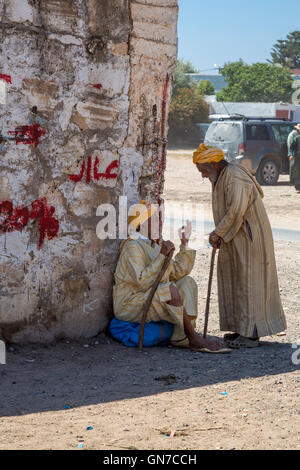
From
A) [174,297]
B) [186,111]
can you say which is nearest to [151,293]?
[174,297]

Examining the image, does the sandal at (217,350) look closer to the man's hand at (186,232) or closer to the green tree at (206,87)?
the man's hand at (186,232)

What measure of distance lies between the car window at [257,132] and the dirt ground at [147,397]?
13.4 metres

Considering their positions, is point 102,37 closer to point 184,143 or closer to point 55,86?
point 55,86

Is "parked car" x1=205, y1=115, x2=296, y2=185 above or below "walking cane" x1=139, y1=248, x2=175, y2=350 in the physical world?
above

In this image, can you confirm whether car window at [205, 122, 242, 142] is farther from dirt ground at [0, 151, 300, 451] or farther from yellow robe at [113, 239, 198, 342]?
yellow robe at [113, 239, 198, 342]

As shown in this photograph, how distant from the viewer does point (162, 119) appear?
5.71 metres

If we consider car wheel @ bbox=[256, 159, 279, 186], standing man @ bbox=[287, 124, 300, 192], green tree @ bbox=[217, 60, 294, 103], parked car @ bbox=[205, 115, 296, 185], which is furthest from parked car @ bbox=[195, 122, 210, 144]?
standing man @ bbox=[287, 124, 300, 192]

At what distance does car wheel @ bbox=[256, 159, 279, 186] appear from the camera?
18.9 metres

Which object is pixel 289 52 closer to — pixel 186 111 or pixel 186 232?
pixel 186 111

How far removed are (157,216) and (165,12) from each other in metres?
1.58

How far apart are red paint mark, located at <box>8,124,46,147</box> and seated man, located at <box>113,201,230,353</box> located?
0.98m

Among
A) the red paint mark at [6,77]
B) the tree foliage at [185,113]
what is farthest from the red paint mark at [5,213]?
the tree foliage at [185,113]

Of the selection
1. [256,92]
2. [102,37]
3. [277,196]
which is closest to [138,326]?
[102,37]

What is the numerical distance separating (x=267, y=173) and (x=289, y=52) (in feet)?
256
